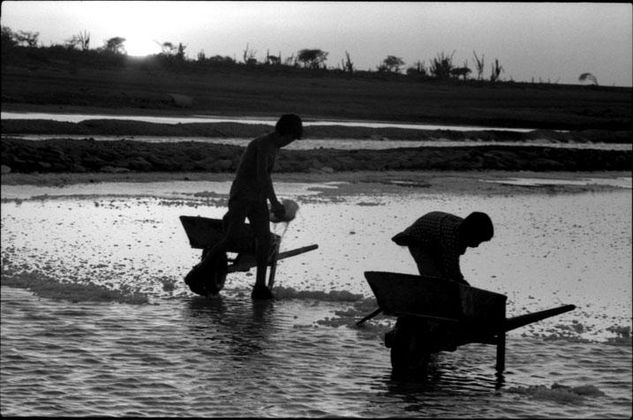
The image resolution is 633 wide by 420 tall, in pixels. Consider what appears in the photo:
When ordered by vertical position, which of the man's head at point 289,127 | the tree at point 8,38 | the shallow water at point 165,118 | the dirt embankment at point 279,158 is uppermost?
the tree at point 8,38

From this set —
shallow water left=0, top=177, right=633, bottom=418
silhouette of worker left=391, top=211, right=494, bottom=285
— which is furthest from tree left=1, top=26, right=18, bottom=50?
silhouette of worker left=391, top=211, right=494, bottom=285

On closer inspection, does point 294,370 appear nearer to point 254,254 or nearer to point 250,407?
point 250,407

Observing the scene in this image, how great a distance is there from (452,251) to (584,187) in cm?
1646

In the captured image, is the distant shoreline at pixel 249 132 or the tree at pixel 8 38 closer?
the distant shoreline at pixel 249 132

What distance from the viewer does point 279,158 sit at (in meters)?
→ 26.0

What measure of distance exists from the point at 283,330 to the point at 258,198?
142 cm

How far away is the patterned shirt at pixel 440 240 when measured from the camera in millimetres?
7109

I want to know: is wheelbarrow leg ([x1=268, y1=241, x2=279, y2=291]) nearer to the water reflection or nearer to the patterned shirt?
the water reflection

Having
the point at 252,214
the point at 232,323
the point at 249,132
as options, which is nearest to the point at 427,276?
the point at 232,323

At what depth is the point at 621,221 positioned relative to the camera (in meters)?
16.3

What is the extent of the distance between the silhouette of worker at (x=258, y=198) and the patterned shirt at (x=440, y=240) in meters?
2.27

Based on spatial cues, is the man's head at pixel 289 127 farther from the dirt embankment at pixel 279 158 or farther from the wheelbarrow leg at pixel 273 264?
the dirt embankment at pixel 279 158

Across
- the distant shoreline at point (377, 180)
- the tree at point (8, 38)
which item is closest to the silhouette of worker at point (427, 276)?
the distant shoreline at point (377, 180)

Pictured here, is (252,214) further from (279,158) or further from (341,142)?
(341,142)
